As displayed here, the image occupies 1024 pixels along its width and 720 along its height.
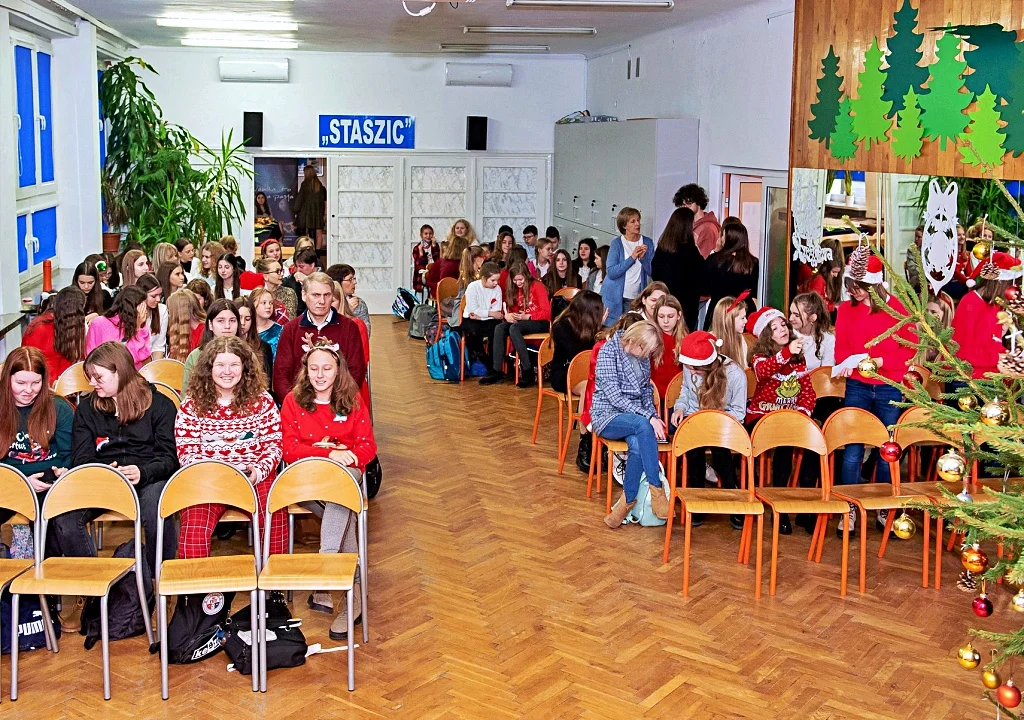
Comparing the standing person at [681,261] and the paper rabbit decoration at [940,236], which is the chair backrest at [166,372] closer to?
the standing person at [681,261]

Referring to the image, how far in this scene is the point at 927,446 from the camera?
7488mm

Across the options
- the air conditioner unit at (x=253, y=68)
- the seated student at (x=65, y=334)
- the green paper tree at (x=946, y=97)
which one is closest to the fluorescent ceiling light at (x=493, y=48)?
the air conditioner unit at (x=253, y=68)

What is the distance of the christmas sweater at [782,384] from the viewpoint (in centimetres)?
700

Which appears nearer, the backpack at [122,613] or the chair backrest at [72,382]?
the backpack at [122,613]

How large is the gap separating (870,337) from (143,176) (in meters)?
8.90

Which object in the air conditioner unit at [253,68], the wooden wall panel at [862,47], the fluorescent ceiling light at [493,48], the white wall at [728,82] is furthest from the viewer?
the air conditioner unit at [253,68]

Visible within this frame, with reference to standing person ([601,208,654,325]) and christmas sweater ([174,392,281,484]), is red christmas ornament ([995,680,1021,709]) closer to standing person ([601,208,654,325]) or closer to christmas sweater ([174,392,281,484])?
christmas sweater ([174,392,281,484])

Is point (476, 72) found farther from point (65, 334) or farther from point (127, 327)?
point (65, 334)

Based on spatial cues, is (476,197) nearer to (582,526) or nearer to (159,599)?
(582,526)

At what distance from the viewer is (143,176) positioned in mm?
12648

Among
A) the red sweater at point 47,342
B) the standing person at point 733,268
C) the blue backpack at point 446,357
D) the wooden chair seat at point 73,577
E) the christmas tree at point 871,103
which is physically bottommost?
the wooden chair seat at point 73,577

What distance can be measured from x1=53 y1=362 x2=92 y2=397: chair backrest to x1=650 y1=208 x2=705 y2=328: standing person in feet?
16.3

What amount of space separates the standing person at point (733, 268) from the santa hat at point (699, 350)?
84.4 inches

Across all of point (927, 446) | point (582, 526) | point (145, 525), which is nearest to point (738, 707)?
point (582, 526)
